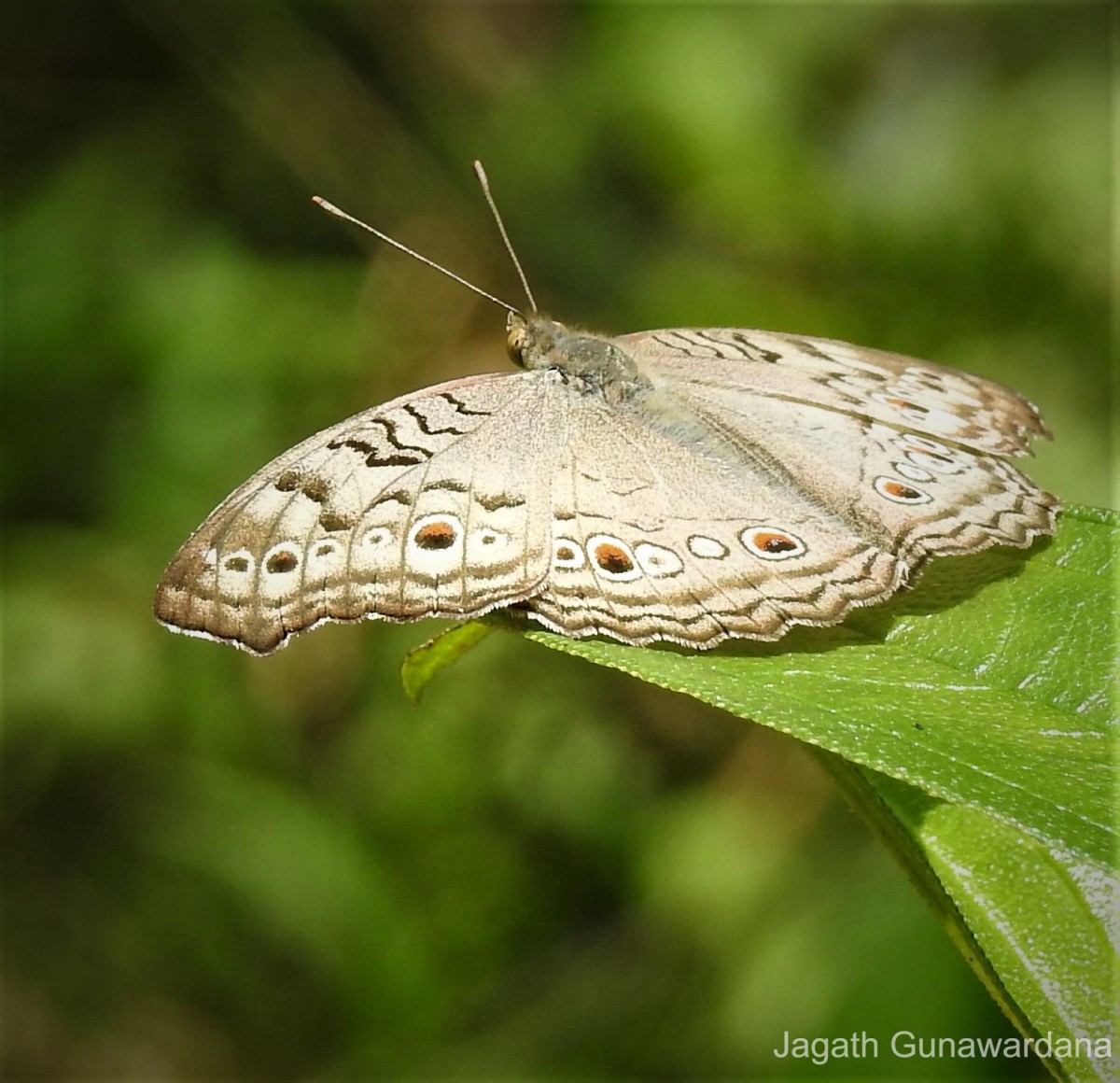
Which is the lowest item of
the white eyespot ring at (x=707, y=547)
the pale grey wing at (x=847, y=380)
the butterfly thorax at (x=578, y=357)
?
the white eyespot ring at (x=707, y=547)

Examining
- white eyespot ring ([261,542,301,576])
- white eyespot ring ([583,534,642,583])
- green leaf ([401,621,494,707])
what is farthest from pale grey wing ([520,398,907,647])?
white eyespot ring ([261,542,301,576])

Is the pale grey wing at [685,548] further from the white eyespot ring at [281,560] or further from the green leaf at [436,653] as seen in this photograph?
the white eyespot ring at [281,560]

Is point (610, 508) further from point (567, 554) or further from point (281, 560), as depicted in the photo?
point (281, 560)

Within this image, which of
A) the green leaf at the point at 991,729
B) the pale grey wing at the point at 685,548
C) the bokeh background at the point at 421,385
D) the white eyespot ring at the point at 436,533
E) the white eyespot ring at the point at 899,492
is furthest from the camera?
the bokeh background at the point at 421,385

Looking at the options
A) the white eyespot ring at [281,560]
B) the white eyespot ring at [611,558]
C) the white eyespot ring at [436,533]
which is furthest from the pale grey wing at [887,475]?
the white eyespot ring at [281,560]

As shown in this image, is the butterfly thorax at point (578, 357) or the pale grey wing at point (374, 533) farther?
the butterfly thorax at point (578, 357)

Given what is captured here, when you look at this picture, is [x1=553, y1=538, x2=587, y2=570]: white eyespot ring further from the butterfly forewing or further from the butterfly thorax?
the butterfly thorax

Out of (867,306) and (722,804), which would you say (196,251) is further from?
(722,804)

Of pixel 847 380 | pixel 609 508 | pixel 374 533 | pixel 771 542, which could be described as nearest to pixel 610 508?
pixel 609 508

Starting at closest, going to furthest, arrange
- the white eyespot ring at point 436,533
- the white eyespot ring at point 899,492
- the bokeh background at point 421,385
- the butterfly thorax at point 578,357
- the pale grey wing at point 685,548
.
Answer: the pale grey wing at point 685,548, the white eyespot ring at point 436,533, the white eyespot ring at point 899,492, the butterfly thorax at point 578,357, the bokeh background at point 421,385
